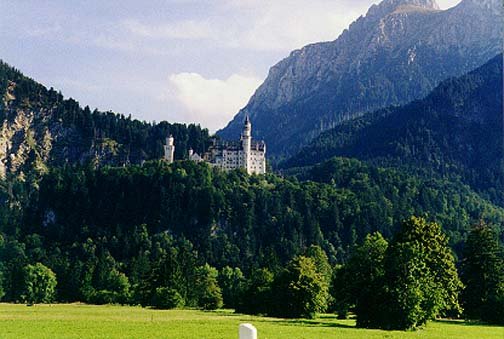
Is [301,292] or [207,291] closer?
[301,292]

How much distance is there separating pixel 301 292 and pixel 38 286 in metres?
79.8

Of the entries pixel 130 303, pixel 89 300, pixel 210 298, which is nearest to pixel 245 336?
pixel 210 298

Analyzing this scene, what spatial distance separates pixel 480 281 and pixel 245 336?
71887mm

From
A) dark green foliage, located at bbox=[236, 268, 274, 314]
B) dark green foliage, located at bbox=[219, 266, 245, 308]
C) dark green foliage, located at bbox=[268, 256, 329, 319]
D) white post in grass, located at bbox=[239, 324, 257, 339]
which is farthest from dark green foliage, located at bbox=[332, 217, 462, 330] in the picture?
dark green foliage, located at bbox=[219, 266, 245, 308]

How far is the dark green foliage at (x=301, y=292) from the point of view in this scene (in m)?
84.8

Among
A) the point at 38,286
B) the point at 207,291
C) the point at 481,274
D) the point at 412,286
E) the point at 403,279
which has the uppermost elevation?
the point at 38,286

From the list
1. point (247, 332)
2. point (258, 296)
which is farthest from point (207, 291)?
point (247, 332)

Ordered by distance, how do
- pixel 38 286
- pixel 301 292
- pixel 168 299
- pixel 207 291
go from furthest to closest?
1. pixel 38 286
2. pixel 207 291
3. pixel 168 299
4. pixel 301 292

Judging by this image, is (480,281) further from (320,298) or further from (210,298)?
(210,298)

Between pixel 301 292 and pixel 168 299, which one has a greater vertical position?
pixel 168 299

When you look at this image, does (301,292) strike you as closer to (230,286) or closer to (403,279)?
(403,279)

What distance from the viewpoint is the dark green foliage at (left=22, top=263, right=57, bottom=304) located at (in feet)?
475

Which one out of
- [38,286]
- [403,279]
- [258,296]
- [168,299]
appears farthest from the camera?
[38,286]

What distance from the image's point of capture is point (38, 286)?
14800 centimetres
